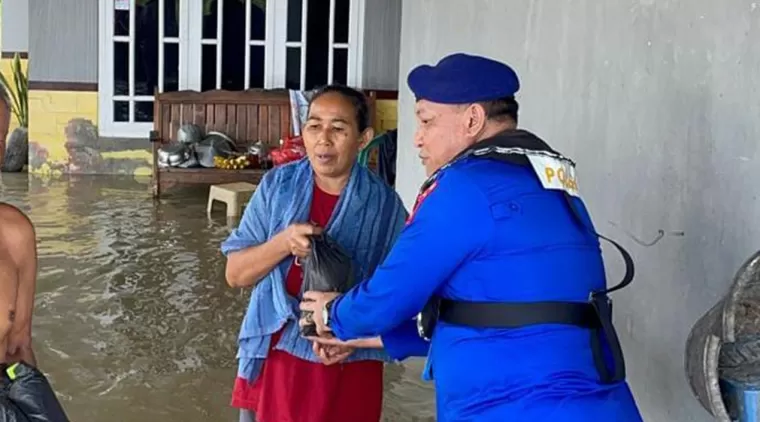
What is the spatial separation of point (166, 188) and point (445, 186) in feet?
28.2

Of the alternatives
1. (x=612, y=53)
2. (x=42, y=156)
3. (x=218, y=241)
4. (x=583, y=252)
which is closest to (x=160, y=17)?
(x=42, y=156)

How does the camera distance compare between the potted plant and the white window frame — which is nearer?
the white window frame

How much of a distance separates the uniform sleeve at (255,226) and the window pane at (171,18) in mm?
8882

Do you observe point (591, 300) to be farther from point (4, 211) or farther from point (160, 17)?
point (160, 17)

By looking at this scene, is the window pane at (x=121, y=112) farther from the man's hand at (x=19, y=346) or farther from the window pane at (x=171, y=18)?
the man's hand at (x=19, y=346)

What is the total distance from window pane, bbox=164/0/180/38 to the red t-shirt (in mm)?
8926

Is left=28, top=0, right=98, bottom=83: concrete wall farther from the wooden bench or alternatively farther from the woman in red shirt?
the woman in red shirt

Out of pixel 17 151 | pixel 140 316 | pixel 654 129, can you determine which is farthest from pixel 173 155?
pixel 654 129

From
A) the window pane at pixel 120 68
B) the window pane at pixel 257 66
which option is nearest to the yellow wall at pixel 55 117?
the window pane at pixel 120 68

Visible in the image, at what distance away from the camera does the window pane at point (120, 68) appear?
11.1 metres

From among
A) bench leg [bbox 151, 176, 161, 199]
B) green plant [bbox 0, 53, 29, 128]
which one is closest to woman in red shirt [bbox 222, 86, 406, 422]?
bench leg [bbox 151, 176, 161, 199]

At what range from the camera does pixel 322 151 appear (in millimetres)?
2525

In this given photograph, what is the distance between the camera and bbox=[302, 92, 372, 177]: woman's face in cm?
253

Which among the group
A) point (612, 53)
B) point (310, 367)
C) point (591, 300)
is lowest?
point (310, 367)
